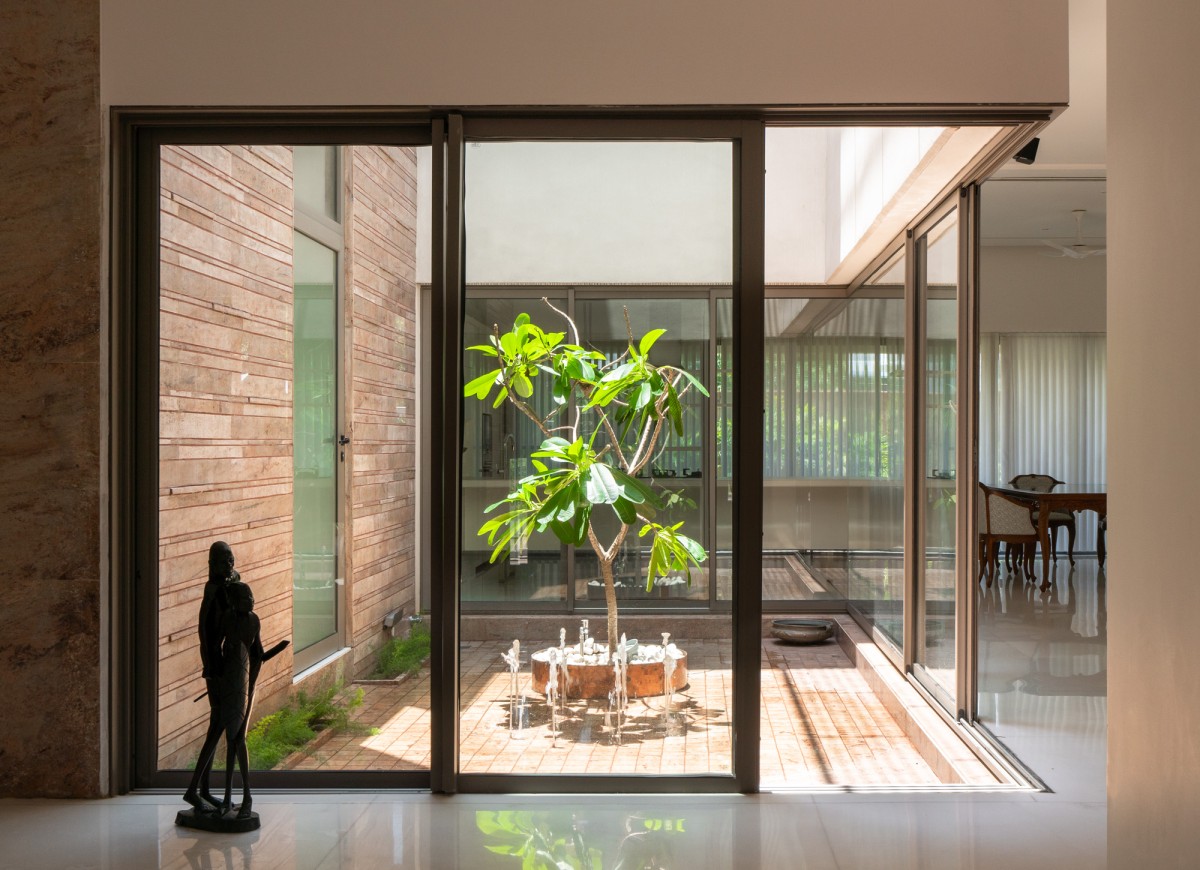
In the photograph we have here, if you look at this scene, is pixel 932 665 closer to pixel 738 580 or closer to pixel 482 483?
pixel 738 580

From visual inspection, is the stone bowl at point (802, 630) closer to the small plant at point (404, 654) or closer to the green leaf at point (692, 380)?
Result: the green leaf at point (692, 380)

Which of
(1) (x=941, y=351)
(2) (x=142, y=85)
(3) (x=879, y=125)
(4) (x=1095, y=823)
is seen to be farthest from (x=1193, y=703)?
Result: (2) (x=142, y=85)

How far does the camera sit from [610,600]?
3838mm

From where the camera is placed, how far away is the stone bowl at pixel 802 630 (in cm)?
692

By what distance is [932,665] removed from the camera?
17.1ft

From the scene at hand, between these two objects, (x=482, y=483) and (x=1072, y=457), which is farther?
(x=1072, y=457)

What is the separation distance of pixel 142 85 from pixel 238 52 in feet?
1.12

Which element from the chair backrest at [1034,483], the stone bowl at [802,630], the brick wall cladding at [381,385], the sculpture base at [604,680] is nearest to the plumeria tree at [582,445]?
the sculpture base at [604,680]

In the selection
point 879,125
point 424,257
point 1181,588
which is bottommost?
point 1181,588

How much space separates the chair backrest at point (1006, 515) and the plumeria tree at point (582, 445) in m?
5.98

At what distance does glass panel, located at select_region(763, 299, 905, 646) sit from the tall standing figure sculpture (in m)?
4.04

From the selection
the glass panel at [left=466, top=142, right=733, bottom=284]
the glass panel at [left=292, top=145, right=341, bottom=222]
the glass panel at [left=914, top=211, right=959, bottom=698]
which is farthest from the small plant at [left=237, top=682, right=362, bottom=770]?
the glass panel at [left=914, top=211, right=959, bottom=698]

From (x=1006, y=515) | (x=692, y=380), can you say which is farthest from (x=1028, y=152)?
(x=1006, y=515)

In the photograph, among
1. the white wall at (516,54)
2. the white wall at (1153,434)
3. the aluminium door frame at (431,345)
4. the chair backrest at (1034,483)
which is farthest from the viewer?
the chair backrest at (1034,483)
